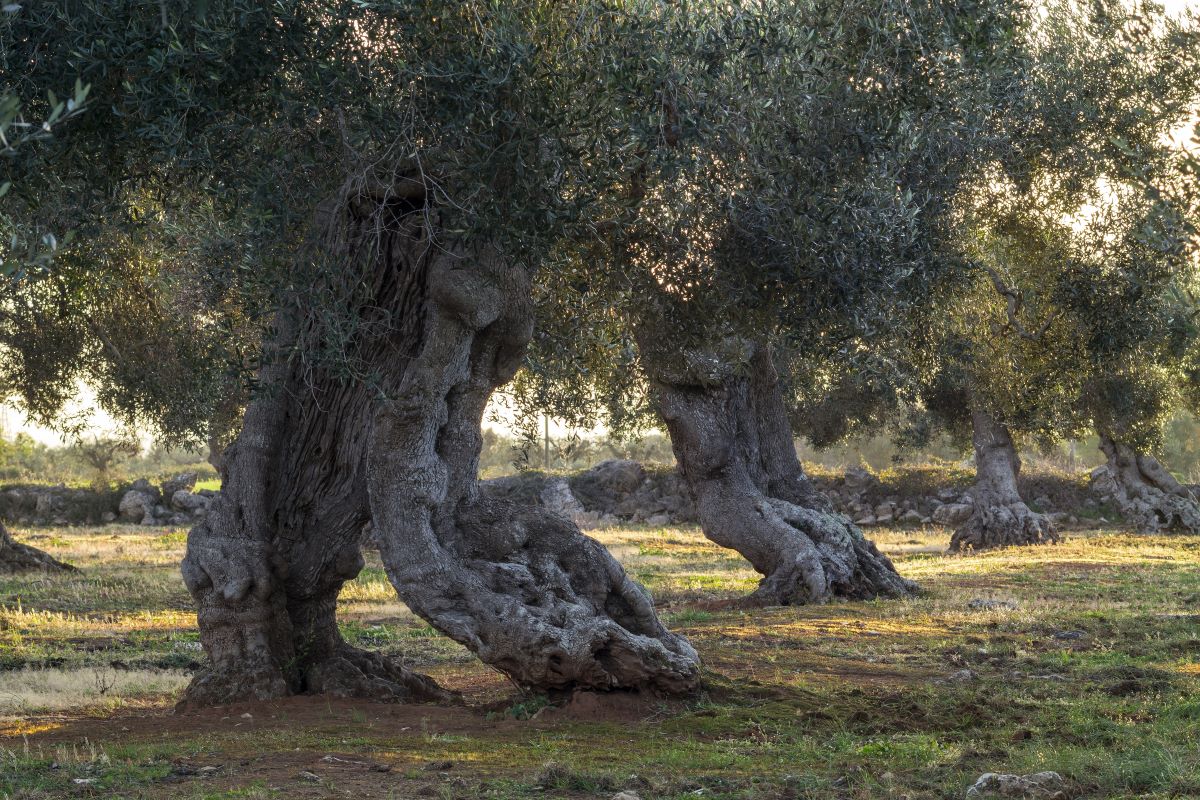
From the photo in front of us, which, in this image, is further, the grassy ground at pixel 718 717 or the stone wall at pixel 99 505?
the stone wall at pixel 99 505

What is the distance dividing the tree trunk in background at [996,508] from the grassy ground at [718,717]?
13.3 m

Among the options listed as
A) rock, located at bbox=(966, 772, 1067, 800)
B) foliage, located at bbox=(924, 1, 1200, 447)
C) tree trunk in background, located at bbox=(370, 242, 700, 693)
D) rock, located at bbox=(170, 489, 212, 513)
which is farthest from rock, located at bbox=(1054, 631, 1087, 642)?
rock, located at bbox=(170, 489, 212, 513)

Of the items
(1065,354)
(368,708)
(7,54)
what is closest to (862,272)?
(368,708)

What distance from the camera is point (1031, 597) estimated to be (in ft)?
62.6

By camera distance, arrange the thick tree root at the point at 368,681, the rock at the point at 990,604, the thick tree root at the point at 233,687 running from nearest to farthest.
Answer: the thick tree root at the point at 233,687 < the thick tree root at the point at 368,681 < the rock at the point at 990,604

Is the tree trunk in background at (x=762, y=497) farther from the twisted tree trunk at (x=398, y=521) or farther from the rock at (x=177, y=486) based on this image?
the rock at (x=177, y=486)

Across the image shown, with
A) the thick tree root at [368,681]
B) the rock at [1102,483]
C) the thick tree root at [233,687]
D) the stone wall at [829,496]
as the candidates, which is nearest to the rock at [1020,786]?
the thick tree root at [368,681]

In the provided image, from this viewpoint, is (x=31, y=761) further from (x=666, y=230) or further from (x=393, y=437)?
(x=666, y=230)

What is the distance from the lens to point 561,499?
45.5 m

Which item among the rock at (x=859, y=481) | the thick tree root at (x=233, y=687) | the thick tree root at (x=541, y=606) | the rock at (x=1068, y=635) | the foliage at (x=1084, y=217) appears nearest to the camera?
A: the thick tree root at (x=541, y=606)

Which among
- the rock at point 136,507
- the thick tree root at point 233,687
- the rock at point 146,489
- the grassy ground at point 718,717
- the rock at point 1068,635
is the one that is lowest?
the rock at point 1068,635

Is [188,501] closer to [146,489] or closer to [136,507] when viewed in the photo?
[136,507]

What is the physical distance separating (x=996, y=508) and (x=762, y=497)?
15.1 m

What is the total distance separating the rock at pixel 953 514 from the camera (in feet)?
137
